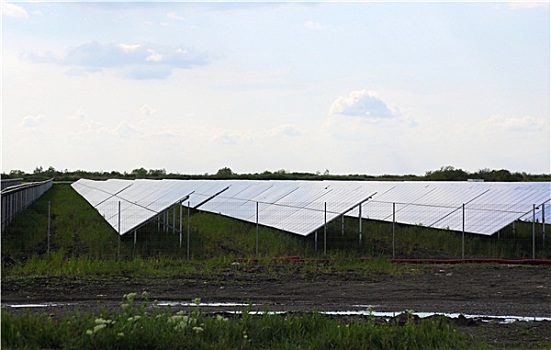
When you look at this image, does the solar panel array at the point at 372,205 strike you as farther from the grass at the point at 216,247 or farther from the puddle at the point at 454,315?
the puddle at the point at 454,315

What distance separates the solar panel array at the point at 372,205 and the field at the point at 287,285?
129cm

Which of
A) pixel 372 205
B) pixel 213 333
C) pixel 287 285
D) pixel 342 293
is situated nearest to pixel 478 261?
pixel 287 285

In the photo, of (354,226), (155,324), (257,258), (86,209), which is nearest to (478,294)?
(257,258)

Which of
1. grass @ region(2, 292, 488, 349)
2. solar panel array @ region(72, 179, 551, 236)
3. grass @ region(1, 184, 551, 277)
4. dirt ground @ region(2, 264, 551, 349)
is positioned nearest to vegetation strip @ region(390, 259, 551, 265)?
grass @ region(1, 184, 551, 277)

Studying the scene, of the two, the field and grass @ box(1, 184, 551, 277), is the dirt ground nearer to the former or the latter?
the field

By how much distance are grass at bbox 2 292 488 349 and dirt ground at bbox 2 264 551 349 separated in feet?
3.49

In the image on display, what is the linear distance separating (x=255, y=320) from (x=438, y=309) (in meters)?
3.79

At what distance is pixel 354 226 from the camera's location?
1097 inches

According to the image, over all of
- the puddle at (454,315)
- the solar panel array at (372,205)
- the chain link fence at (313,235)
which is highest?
the solar panel array at (372,205)

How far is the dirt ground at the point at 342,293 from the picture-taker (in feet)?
36.5

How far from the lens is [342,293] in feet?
43.8

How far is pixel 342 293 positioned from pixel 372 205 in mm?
16624

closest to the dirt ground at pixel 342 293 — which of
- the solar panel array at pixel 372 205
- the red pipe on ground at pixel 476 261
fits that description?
the red pipe on ground at pixel 476 261

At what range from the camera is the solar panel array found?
68.2ft
